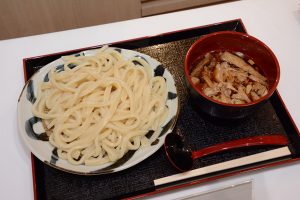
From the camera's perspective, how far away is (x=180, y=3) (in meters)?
2.20

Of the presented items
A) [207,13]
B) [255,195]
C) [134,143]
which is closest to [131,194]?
[134,143]

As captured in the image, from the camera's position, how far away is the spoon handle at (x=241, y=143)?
3.49ft

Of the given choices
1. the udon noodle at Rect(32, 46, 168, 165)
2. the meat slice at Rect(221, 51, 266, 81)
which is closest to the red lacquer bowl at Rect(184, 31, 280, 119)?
the meat slice at Rect(221, 51, 266, 81)

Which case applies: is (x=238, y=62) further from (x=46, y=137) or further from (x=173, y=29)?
(x=46, y=137)

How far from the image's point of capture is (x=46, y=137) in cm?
106

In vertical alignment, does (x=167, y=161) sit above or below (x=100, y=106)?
below

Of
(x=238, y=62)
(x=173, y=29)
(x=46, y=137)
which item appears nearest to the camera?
(x=46, y=137)

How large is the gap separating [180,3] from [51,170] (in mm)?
1546

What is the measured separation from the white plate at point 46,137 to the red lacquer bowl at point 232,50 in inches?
3.9

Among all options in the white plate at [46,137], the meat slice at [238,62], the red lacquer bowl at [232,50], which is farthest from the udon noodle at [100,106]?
the meat slice at [238,62]

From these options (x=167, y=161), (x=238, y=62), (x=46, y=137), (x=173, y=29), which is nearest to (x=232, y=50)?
(x=238, y=62)

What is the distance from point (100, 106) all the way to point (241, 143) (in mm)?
492

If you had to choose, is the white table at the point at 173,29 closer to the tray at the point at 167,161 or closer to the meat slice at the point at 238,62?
the tray at the point at 167,161

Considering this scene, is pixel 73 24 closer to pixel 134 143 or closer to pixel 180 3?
pixel 180 3
